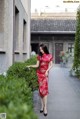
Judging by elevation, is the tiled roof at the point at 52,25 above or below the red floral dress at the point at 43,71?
above

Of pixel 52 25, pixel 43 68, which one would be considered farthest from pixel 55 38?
pixel 43 68

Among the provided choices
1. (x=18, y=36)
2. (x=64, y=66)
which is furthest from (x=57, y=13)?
(x=18, y=36)

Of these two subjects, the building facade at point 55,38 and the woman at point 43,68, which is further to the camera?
the building facade at point 55,38

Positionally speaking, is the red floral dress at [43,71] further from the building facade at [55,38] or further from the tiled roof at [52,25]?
the tiled roof at [52,25]

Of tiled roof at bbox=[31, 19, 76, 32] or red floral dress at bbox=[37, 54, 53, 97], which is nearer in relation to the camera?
red floral dress at bbox=[37, 54, 53, 97]

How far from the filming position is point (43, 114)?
29.1ft

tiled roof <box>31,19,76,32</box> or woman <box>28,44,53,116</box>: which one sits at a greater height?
tiled roof <box>31,19,76,32</box>

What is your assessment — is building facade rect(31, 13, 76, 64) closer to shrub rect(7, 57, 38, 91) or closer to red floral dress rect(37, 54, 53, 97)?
shrub rect(7, 57, 38, 91)

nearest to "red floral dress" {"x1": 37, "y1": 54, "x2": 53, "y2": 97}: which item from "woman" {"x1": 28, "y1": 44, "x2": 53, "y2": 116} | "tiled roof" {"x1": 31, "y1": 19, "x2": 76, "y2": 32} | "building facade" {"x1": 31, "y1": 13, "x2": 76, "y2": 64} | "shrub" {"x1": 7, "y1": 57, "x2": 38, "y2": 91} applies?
"woman" {"x1": 28, "y1": 44, "x2": 53, "y2": 116}

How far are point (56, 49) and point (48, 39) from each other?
5.18 feet

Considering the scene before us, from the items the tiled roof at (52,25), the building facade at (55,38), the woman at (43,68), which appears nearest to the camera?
the woman at (43,68)

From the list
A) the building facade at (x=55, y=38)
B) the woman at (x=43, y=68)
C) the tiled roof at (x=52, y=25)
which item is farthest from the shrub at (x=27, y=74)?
the tiled roof at (x=52, y=25)

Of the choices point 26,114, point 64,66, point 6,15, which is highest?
point 6,15

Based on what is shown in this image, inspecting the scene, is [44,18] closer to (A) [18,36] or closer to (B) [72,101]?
(A) [18,36]
